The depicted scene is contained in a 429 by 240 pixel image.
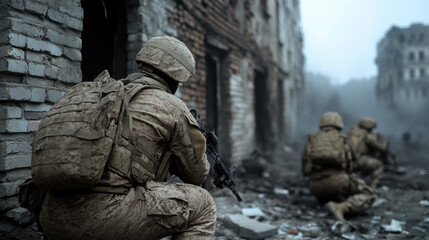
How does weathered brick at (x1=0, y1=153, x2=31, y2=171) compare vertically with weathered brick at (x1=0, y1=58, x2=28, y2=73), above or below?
below

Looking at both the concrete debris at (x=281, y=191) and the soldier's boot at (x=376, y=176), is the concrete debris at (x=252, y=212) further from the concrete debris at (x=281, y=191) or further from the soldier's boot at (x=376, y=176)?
the soldier's boot at (x=376, y=176)

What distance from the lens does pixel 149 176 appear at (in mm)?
1741

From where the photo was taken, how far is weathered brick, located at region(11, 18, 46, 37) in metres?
2.30

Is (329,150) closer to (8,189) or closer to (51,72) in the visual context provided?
(51,72)

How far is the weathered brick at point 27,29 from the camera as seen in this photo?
2305 millimetres

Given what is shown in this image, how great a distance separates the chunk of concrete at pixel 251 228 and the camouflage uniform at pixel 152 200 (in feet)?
4.82

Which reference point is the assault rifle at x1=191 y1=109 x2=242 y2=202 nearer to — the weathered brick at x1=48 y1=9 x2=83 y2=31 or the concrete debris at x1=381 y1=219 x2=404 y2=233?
the weathered brick at x1=48 y1=9 x2=83 y2=31

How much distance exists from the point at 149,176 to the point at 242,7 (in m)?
6.42

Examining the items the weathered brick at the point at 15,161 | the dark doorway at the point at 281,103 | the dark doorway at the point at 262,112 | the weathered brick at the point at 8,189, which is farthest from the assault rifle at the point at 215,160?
the dark doorway at the point at 281,103

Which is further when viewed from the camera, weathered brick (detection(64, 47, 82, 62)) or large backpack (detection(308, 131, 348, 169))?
large backpack (detection(308, 131, 348, 169))

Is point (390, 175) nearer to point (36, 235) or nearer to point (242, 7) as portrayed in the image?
point (242, 7)

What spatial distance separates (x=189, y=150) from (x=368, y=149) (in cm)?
570

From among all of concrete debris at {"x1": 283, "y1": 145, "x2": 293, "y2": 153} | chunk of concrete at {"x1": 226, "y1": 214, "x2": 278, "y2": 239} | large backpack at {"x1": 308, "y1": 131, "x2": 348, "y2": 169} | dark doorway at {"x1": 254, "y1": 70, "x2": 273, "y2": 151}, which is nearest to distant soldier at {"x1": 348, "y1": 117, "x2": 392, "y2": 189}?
large backpack at {"x1": 308, "y1": 131, "x2": 348, "y2": 169}

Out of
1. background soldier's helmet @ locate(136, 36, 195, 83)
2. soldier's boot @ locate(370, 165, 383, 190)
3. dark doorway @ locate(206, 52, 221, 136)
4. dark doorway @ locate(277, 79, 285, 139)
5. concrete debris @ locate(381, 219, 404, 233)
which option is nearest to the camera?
background soldier's helmet @ locate(136, 36, 195, 83)
